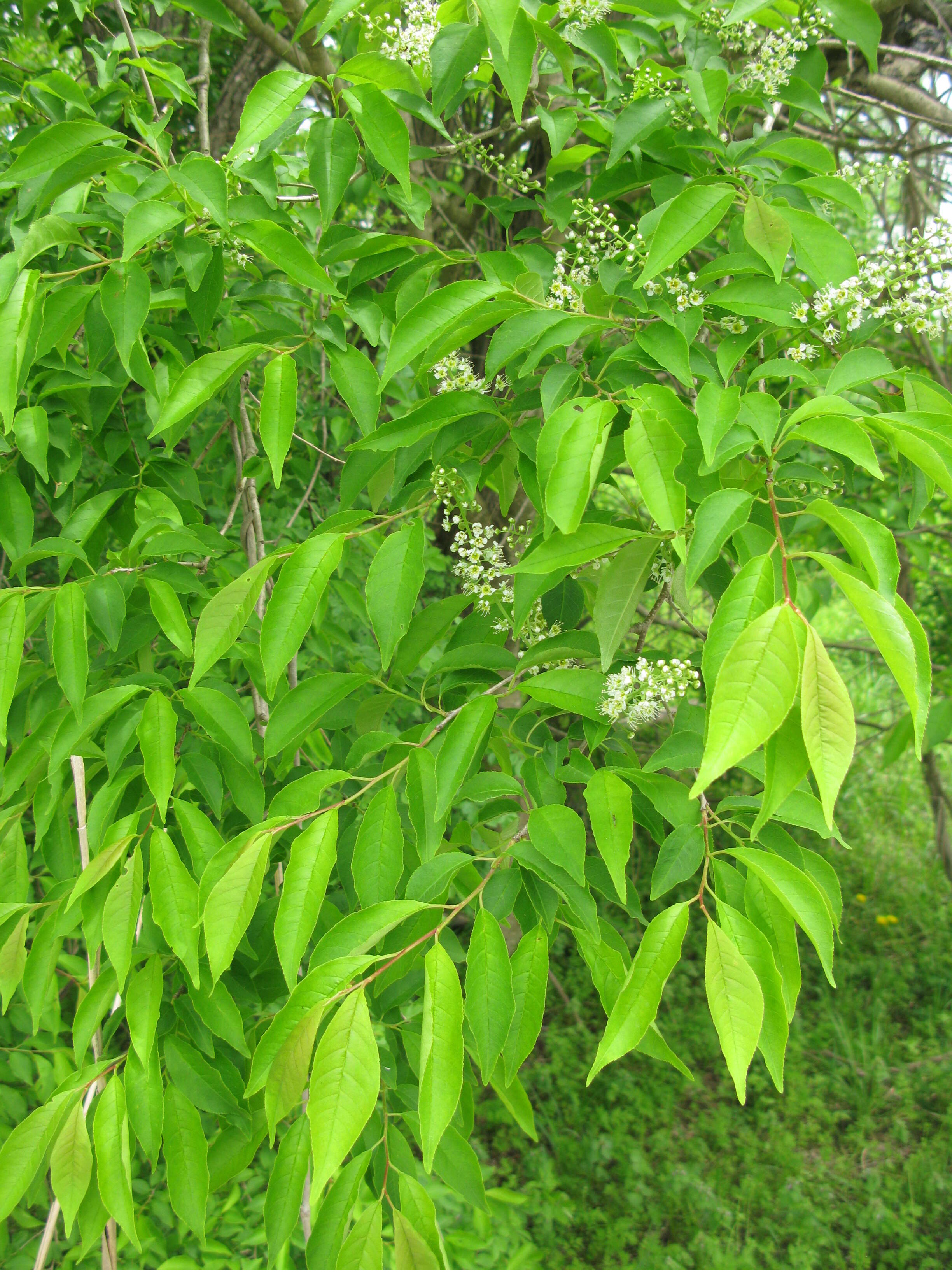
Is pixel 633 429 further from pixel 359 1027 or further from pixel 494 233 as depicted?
pixel 494 233

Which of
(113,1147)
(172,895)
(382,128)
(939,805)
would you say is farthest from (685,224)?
(939,805)

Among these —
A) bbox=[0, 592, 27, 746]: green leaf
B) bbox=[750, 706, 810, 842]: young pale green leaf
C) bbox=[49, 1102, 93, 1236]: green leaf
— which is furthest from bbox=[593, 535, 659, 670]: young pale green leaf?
bbox=[49, 1102, 93, 1236]: green leaf

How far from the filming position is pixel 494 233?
2402mm

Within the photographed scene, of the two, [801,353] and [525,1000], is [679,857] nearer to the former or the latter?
[525,1000]

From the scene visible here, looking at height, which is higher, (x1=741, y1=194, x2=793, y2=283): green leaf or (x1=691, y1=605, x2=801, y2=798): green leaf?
(x1=741, y1=194, x2=793, y2=283): green leaf

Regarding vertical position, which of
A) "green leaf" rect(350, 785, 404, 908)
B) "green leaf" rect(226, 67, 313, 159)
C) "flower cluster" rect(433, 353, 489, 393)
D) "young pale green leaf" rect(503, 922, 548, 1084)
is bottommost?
"young pale green leaf" rect(503, 922, 548, 1084)

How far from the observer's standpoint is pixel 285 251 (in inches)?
33.9

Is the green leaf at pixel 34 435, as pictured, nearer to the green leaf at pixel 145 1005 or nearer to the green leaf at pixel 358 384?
the green leaf at pixel 358 384

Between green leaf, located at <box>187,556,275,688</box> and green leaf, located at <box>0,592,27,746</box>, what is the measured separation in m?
0.18

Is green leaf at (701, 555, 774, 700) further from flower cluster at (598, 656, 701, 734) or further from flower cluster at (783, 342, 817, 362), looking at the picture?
flower cluster at (783, 342, 817, 362)

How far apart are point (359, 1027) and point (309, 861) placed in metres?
0.16

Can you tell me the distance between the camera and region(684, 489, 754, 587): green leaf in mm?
633

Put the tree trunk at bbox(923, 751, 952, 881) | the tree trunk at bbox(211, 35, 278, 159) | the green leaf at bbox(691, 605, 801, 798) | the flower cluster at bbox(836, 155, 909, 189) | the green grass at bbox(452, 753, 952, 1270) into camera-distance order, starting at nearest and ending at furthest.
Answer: the green leaf at bbox(691, 605, 801, 798) < the flower cluster at bbox(836, 155, 909, 189) < the green grass at bbox(452, 753, 952, 1270) < the tree trunk at bbox(211, 35, 278, 159) < the tree trunk at bbox(923, 751, 952, 881)

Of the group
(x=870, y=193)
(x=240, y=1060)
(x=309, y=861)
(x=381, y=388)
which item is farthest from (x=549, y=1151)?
(x=870, y=193)
